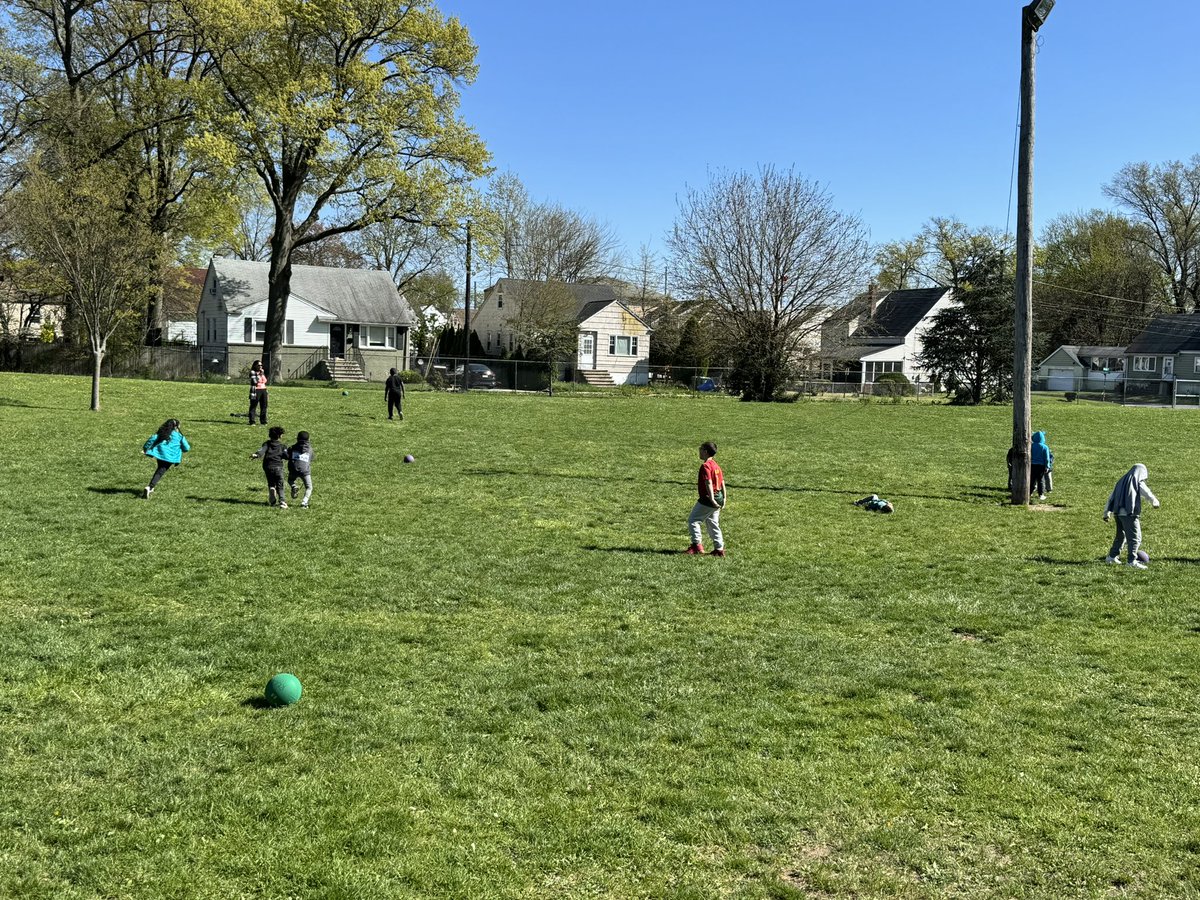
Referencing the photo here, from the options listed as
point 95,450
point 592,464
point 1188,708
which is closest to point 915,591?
point 1188,708

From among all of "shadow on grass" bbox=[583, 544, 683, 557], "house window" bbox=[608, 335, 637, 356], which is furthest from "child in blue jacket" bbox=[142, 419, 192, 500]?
"house window" bbox=[608, 335, 637, 356]

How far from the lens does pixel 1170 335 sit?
256 ft

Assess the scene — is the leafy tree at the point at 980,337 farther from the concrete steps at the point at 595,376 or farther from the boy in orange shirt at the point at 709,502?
the boy in orange shirt at the point at 709,502

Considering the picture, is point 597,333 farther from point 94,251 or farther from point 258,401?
point 94,251

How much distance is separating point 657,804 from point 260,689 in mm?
3428

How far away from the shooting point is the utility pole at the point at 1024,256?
54.5 ft

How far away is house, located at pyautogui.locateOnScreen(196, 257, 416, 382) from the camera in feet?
190

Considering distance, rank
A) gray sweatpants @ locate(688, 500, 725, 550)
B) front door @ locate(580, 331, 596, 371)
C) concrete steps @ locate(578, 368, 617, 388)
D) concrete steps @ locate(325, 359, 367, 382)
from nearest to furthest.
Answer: gray sweatpants @ locate(688, 500, 725, 550) < concrete steps @ locate(325, 359, 367, 382) < concrete steps @ locate(578, 368, 617, 388) < front door @ locate(580, 331, 596, 371)

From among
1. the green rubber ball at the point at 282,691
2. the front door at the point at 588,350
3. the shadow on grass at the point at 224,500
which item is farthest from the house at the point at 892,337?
the green rubber ball at the point at 282,691

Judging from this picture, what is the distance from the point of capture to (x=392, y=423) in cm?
2856

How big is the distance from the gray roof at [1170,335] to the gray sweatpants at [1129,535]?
237 feet

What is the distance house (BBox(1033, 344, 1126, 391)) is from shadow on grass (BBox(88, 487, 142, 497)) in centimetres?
8016

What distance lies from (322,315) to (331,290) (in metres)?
2.52

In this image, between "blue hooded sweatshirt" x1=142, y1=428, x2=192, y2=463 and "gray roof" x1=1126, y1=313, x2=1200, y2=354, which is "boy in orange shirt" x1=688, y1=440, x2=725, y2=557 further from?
"gray roof" x1=1126, y1=313, x2=1200, y2=354
